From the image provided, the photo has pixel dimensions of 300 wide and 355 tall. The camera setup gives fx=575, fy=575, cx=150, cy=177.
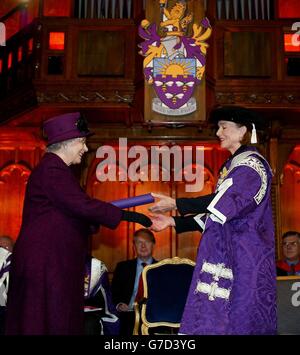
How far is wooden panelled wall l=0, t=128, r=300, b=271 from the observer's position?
8125mm

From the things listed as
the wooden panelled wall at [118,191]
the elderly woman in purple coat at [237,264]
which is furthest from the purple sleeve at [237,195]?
A: the wooden panelled wall at [118,191]

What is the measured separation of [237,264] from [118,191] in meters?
5.36

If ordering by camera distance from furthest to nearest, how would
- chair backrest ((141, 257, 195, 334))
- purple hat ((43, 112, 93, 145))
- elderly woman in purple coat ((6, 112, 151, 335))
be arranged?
chair backrest ((141, 257, 195, 334)), purple hat ((43, 112, 93, 145)), elderly woman in purple coat ((6, 112, 151, 335))

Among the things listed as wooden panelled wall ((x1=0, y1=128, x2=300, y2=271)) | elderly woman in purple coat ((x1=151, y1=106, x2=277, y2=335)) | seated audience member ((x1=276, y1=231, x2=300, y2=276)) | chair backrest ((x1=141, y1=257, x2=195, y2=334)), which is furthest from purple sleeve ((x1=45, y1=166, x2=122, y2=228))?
wooden panelled wall ((x1=0, y1=128, x2=300, y2=271))

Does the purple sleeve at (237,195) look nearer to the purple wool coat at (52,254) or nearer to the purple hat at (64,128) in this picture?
the purple wool coat at (52,254)

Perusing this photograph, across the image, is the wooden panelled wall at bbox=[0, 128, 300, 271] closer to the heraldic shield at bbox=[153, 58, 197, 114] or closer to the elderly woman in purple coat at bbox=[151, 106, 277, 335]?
the heraldic shield at bbox=[153, 58, 197, 114]

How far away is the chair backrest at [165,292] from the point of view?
5.07 metres

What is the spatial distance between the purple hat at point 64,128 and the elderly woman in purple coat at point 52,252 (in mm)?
140

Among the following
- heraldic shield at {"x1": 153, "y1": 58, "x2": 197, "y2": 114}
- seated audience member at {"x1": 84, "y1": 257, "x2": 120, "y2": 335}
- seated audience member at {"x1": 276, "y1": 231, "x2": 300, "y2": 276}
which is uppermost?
heraldic shield at {"x1": 153, "y1": 58, "x2": 197, "y2": 114}

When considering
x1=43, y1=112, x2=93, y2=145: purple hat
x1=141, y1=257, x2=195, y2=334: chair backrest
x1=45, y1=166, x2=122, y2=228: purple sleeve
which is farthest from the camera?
x1=141, y1=257, x2=195, y2=334: chair backrest

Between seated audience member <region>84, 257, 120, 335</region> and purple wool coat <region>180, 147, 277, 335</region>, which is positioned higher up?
purple wool coat <region>180, 147, 277, 335</region>

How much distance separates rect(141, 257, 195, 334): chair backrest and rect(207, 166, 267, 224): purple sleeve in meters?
2.19

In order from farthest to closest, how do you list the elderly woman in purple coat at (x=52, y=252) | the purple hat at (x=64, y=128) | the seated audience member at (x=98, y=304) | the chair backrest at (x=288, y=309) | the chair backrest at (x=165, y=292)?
the chair backrest at (x=165, y=292) → the seated audience member at (x=98, y=304) → the chair backrest at (x=288, y=309) → the purple hat at (x=64, y=128) → the elderly woman in purple coat at (x=52, y=252)

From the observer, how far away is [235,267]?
3.07 metres
